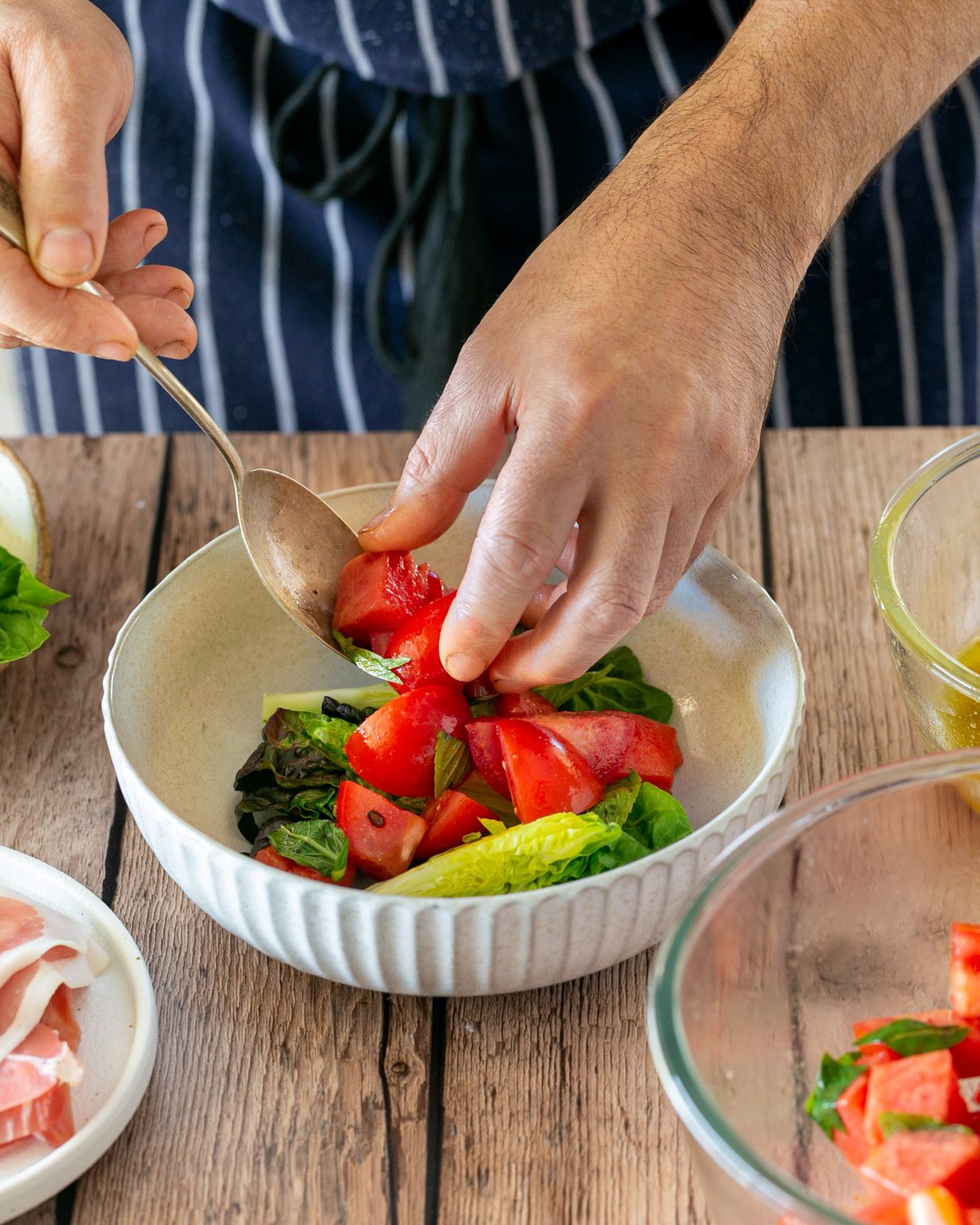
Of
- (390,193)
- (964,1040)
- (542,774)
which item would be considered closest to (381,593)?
(542,774)

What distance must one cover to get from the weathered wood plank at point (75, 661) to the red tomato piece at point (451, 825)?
29cm

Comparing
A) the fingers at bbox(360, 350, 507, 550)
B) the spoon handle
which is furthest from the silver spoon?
the fingers at bbox(360, 350, 507, 550)

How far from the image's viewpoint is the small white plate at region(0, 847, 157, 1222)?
808mm

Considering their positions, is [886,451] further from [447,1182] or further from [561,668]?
[447,1182]

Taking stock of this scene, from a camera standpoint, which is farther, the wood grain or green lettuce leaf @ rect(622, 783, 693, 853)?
the wood grain

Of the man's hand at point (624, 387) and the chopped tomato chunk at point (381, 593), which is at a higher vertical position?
the man's hand at point (624, 387)

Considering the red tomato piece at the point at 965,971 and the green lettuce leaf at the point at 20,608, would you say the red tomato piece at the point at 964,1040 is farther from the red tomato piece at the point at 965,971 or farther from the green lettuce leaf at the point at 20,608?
the green lettuce leaf at the point at 20,608

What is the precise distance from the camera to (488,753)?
998mm

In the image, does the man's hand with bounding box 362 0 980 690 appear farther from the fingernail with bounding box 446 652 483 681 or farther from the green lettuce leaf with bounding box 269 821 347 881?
the green lettuce leaf with bounding box 269 821 347 881

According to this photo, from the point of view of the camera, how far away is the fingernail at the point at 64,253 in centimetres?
89

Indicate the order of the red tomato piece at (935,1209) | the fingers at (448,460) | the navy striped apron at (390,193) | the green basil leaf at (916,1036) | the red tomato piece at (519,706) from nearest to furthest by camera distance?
the red tomato piece at (935,1209), the green basil leaf at (916,1036), the fingers at (448,460), the red tomato piece at (519,706), the navy striped apron at (390,193)

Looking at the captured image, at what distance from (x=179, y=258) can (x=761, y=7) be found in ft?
2.79

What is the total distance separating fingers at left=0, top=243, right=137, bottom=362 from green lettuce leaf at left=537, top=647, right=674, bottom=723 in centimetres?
42

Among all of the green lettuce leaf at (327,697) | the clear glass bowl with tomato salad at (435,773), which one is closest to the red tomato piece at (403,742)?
the clear glass bowl with tomato salad at (435,773)
